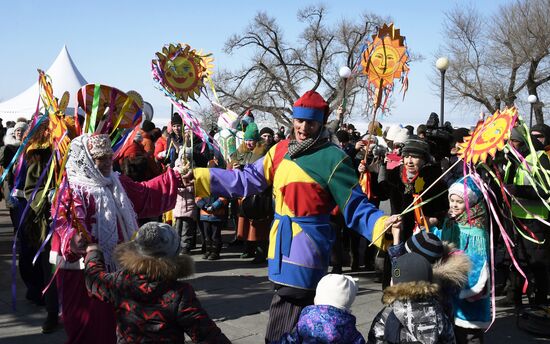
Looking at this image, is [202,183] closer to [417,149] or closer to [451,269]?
[451,269]

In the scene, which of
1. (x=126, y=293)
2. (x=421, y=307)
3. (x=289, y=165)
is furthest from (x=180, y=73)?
(x=421, y=307)

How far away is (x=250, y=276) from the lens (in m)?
7.70

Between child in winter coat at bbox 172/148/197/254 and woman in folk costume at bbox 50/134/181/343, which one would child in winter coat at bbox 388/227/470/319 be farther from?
child in winter coat at bbox 172/148/197/254

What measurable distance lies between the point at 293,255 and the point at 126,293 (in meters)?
1.13

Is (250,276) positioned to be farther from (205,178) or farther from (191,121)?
(205,178)

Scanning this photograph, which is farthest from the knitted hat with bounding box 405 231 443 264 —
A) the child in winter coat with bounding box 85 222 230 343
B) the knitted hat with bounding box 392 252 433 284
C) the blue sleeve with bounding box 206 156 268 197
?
the child in winter coat with bounding box 85 222 230 343

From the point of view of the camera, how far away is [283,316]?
3789mm

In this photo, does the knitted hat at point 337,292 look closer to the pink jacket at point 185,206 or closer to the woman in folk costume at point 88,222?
the woman in folk costume at point 88,222

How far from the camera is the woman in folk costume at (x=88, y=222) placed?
3.70 metres

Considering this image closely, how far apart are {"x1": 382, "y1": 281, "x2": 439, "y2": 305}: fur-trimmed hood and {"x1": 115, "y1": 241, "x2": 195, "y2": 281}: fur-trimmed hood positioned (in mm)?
1042

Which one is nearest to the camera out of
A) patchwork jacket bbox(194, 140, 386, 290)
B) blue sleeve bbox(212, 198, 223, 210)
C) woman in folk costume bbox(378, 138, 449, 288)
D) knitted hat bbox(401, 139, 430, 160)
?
patchwork jacket bbox(194, 140, 386, 290)

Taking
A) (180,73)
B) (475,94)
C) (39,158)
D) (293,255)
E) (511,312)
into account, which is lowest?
(511,312)

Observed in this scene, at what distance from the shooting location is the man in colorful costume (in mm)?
3707

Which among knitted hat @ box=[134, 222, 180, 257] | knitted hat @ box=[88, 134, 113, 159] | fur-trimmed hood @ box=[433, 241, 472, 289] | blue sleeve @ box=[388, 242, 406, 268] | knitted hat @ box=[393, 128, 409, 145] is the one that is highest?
knitted hat @ box=[393, 128, 409, 145]
